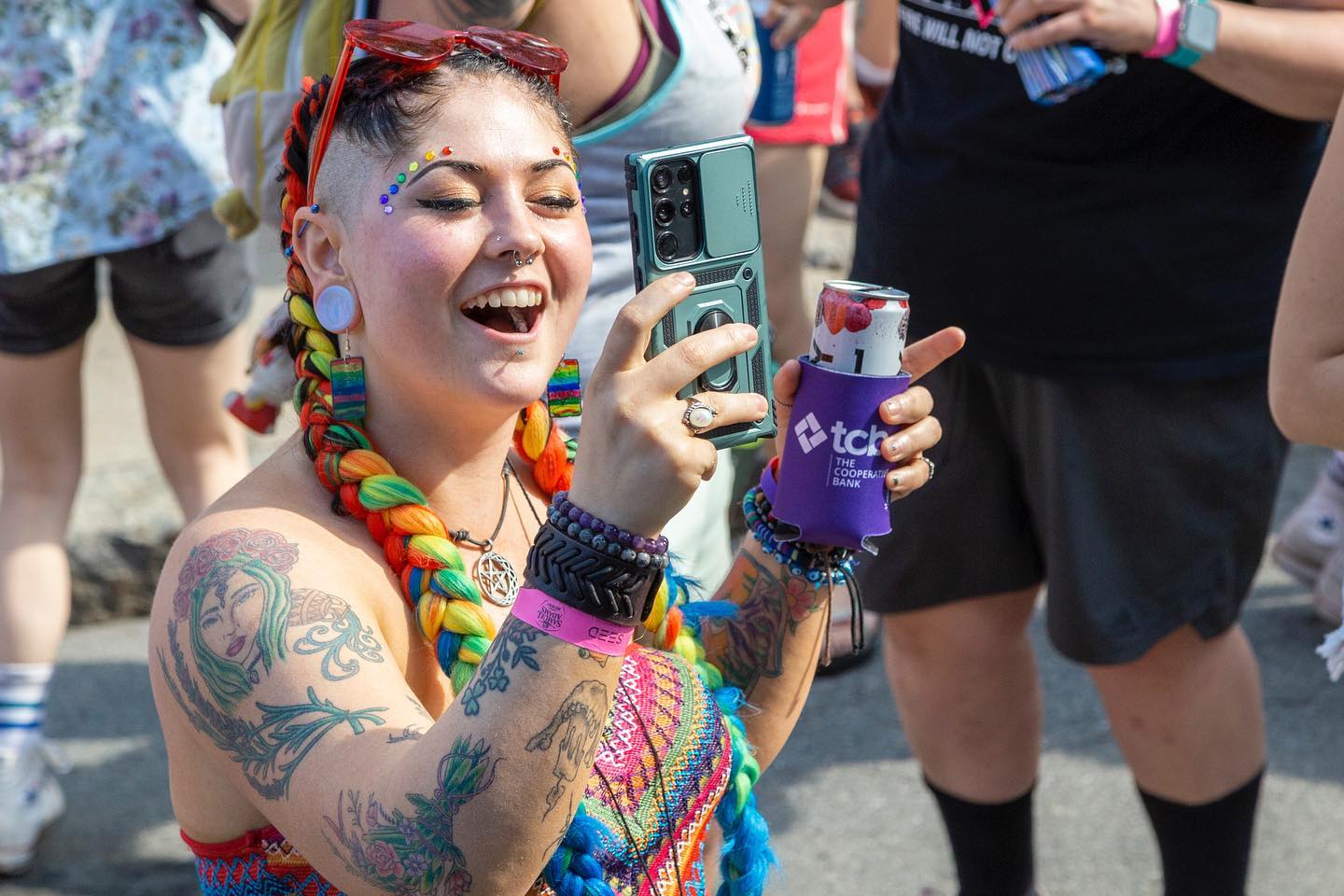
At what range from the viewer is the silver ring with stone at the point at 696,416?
52.9 inches

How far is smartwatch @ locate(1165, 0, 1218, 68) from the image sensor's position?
7.03 ft

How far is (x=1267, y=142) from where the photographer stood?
2336 mm

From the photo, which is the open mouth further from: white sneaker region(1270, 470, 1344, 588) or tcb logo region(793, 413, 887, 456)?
white sneaker region(1270, 470, 1344, 588)

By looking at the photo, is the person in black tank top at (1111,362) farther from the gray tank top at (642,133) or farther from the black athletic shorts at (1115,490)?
the gray tank top at (642,133)

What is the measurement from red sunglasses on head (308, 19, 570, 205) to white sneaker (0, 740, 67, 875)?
1.96 m

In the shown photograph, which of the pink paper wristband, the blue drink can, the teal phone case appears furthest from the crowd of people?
the blue drink can

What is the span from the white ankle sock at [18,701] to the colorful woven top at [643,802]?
64.5 inches

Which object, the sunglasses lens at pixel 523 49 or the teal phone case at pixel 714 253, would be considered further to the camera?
the sunglasses lens at pixel 523 49

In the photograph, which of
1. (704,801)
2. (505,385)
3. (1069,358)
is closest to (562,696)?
(505,385)

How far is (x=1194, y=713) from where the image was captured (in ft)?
8.19

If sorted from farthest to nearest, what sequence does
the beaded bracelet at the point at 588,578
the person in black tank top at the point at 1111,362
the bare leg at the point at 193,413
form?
the bare leg at the point at 193,413, the person in black tank top at the point at 1111,362, the beaded bracelet at the point at 588,578

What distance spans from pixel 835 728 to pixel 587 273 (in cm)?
225

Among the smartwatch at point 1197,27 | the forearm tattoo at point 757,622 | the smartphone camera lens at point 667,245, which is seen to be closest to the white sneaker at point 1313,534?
the smartwatch at point 1197,27

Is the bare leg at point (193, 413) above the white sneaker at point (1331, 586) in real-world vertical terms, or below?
above
